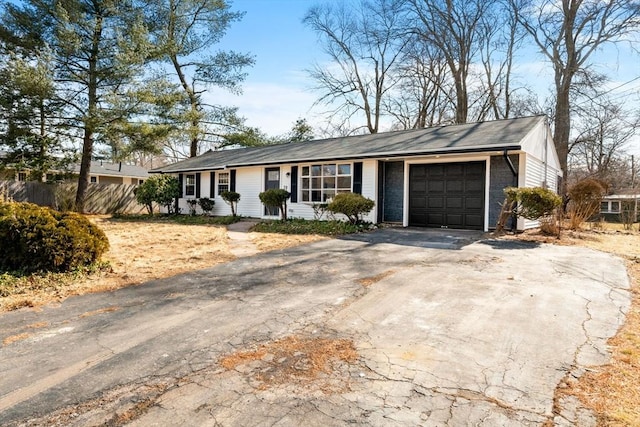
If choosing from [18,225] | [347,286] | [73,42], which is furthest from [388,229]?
[73,42]

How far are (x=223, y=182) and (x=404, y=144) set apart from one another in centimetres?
871

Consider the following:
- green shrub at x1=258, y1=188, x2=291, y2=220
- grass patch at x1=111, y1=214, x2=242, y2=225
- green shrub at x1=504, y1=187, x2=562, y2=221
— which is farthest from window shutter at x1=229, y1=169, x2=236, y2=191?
green shrub at x1=504, y1=187, x2=562, y2=221

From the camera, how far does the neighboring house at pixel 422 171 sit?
10414 mm

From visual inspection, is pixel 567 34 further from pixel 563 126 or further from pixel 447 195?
pixel 447 195

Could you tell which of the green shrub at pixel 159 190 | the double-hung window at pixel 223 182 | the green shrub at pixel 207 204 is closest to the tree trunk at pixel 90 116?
the green shrub at pixel 159 190

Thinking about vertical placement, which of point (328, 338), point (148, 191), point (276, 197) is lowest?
point (328, 338)

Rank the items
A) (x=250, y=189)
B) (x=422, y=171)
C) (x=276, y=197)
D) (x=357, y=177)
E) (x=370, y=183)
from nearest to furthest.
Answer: (x=422, y=171), (x=370, y=183), (x=357, y=177), (x=276, y=197), (x=250, y=189)

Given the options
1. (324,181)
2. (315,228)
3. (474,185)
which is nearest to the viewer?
(474,185)

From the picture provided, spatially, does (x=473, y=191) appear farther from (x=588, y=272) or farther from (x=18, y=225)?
(x=18, y=225)

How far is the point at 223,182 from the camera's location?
663 inches

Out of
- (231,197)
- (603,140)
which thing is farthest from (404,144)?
(603,140)

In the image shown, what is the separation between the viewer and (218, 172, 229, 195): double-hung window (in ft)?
54.7

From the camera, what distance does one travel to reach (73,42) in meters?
15.1

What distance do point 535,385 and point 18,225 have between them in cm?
653
